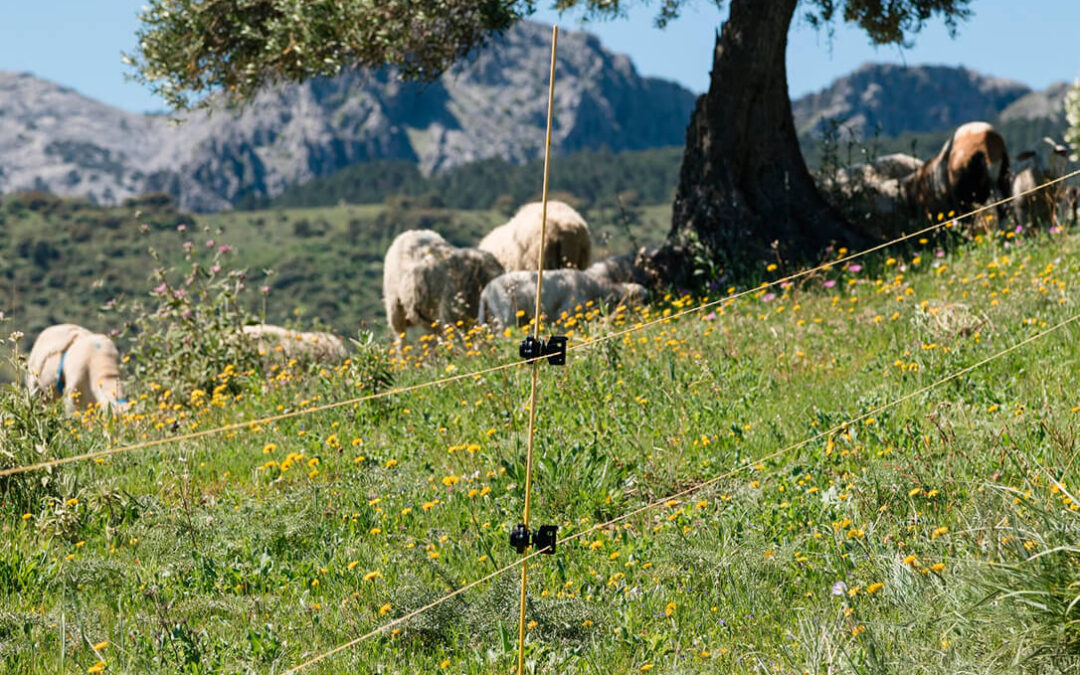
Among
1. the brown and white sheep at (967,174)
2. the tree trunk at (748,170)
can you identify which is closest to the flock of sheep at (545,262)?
the brown and white sheep at (967,174)

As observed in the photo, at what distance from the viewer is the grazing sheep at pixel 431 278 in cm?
1617

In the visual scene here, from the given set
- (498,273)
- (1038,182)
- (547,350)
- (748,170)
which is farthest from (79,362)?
(547,350)

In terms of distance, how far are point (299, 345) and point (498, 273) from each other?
444 cm

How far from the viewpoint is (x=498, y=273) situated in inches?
652

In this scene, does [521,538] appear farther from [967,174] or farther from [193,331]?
[967,174]

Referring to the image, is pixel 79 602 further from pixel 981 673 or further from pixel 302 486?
pixel 981 673

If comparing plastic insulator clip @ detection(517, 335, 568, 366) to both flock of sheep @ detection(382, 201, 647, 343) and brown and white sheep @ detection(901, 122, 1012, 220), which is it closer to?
flock of sheep @ detection(382, 201, 647, 343)

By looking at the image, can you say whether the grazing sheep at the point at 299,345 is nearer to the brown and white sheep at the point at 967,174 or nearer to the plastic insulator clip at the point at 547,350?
the plastic insulator clip at the point at 547,350

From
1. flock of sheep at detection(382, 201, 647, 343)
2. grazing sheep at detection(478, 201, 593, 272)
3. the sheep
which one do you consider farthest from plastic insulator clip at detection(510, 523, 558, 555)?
grazing sheep at detection(478, 201, 593, 272)

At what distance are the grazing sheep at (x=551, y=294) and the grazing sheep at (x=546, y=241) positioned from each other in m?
3.36

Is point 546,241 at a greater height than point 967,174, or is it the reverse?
point 967,174

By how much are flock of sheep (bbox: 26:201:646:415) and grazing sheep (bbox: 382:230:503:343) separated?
0.05 ft

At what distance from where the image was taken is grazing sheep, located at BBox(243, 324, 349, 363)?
11.0 metres

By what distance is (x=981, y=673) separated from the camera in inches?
151
